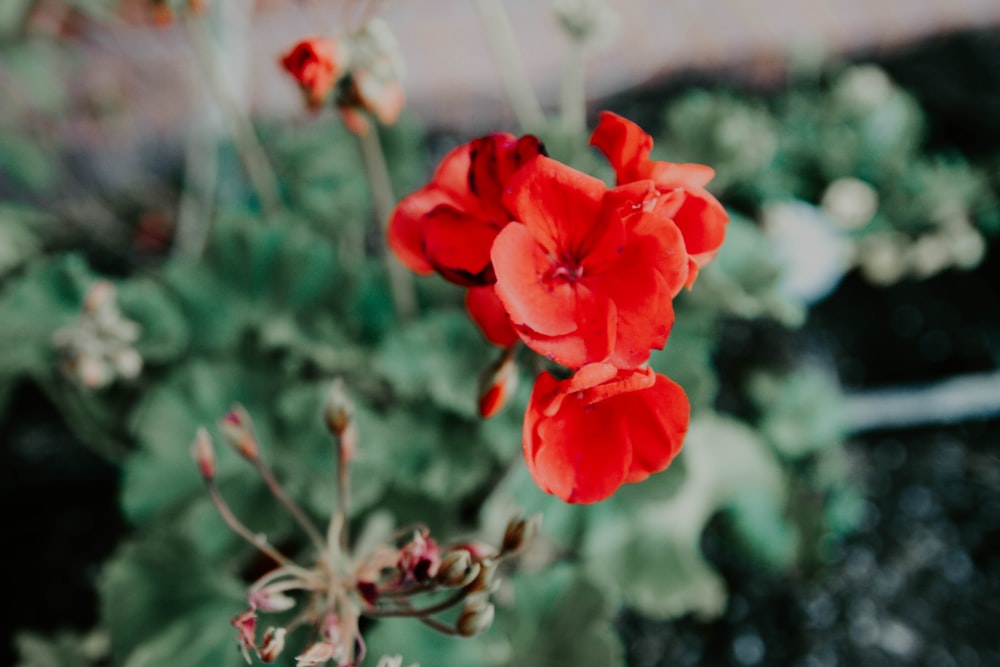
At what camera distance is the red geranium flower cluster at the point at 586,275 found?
522 mm

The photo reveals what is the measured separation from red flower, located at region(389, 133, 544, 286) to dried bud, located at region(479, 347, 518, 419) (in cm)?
8

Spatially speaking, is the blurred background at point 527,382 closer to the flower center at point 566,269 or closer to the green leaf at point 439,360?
the green leaf at point 439,360

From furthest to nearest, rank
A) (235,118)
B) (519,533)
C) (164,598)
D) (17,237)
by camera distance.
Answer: (17,237), (235,118), (164,598), (519,533)

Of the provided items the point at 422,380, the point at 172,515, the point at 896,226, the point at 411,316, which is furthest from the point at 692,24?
the point at 172,515

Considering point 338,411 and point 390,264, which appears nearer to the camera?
point 338,411

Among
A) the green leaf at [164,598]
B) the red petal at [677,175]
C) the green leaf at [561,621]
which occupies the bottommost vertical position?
the green leaf at [561,621]

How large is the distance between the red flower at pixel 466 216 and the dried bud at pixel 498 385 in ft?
0.26

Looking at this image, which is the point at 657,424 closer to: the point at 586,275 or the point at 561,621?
the point at 586,275

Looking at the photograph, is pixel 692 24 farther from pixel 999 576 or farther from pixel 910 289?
pixel 999 576

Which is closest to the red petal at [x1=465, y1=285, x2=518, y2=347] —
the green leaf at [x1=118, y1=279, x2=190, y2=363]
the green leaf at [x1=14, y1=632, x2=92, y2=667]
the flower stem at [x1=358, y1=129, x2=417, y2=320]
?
the flower stem at [x1=358, y1=129, x2=417, y2=320]

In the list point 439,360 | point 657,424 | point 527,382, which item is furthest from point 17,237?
point 657,424

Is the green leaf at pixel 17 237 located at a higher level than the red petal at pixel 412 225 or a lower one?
lower

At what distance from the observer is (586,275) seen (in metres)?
0.56

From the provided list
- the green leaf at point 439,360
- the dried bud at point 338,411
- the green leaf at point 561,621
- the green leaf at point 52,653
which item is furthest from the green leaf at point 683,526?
the green leaf at point 52,653
